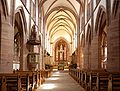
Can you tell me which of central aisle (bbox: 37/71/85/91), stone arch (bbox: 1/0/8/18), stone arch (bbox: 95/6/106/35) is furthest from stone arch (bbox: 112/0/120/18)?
stone arch (bbox: 1/0/8/18)

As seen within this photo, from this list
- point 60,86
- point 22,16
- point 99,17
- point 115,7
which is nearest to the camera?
point 60,86

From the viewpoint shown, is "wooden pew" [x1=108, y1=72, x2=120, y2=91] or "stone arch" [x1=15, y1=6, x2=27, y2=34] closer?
"wooden pew" [x1=108, y1=72, x2=120, y2=91]

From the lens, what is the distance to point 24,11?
17.8 meters

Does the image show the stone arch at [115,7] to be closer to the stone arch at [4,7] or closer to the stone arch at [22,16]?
the stone arch at [4,7]

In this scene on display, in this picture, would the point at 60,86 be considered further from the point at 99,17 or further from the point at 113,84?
the point at 99,17

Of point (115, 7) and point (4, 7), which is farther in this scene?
point (115, 7)

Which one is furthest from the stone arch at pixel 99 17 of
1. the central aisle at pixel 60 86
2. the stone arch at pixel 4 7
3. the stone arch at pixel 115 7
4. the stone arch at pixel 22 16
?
the stone arch at pixel 4 7

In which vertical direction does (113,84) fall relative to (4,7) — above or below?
below

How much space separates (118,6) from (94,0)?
754 cm

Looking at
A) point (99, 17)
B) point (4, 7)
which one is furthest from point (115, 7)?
point (4, 7)

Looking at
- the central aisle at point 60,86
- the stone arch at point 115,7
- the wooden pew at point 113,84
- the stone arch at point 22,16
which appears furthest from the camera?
the stone arch at point 22,16

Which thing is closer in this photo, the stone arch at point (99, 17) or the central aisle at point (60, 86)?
the central aisle at point (60, 86)

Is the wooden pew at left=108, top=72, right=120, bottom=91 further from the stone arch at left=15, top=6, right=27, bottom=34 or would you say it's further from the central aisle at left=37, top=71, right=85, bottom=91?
the stone arch at left=15, top=6, right=27, bottom=34

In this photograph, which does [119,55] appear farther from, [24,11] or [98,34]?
[24,11]
